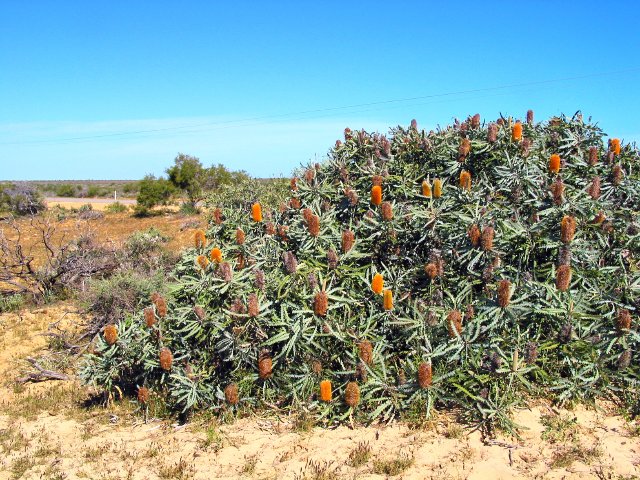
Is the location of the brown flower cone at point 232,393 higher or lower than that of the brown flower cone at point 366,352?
lower

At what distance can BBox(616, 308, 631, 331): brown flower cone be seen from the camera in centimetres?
361

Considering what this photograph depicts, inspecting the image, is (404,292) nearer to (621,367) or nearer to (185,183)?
(621,367)

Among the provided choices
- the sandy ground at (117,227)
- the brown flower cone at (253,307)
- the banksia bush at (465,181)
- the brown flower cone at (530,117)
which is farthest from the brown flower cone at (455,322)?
the sandy ground at (117,227)

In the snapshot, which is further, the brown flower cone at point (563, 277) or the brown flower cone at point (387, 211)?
the brown flower cone at point (387, 211)

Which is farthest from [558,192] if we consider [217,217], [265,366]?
[217,217]

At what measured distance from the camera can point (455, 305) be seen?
3.90m

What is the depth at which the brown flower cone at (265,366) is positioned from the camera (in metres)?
4.02

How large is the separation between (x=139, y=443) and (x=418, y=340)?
7.35 ft

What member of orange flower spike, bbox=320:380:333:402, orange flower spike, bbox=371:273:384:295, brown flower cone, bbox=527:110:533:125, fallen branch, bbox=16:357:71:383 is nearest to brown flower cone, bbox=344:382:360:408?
orange flower spike, bbox=320:380:333:402

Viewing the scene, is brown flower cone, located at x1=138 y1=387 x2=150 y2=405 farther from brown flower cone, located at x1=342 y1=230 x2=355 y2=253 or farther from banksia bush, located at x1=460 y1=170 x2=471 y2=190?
banksia bush, located at x1=460 y1=170 x2=471 y2=190

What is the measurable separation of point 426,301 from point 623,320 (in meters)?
1.31

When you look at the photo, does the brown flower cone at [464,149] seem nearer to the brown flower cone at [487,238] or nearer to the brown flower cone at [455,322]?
the brown flower cone at [487,238]

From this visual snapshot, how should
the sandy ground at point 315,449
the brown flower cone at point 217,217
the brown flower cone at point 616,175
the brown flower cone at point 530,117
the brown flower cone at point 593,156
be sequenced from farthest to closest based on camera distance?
the brown flower cone at point 217,217 → the brown flower cone at point 530,117 → the brown flower cone at point 593,156 → the brown flower cone at point 616,175 → the sandy ground at point 315,449

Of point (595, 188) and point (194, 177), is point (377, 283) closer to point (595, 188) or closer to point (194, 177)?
point (595, 188)
